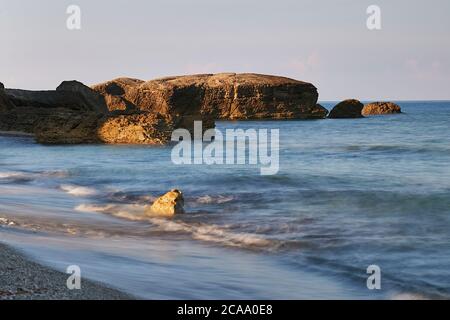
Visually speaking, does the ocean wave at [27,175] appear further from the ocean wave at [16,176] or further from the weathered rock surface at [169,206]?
the weathered rock surface at [169,206]

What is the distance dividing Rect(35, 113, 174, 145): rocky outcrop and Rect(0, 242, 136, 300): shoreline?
28274mm

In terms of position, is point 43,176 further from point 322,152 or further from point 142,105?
point 142,105

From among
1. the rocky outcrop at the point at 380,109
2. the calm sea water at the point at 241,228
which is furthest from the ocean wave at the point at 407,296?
the rocky outcrop at the point at 380,109

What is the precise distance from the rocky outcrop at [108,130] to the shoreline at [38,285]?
28.3 m

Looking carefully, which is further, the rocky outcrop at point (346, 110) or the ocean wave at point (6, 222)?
the rocky outcrop at point (346, 110)

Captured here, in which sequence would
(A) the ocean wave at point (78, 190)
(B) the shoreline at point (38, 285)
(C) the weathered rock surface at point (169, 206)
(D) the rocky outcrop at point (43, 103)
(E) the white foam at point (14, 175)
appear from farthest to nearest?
(D) the rocky outcrop at point (43, 103) < (E) the white foam at point (14, 175) < (A) the ocean wave at point (78, 190) < (C) the weathered rock surface at point (169, 206) < (B) the shoreline at point (38, 285)

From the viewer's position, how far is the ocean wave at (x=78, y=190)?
1773 centimetres

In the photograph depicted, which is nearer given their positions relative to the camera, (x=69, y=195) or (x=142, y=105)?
(x=69, y=195)

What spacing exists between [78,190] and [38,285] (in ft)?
40.1

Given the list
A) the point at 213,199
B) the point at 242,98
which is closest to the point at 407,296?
the point at 213,199

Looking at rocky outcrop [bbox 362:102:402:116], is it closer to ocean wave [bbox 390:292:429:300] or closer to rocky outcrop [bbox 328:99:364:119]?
rocky outcrop [bbox 328:99:364:119]

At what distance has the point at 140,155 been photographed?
29.7 m

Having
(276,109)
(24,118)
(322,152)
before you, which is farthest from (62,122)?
(276,109)

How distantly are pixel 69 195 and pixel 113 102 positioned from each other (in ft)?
199
